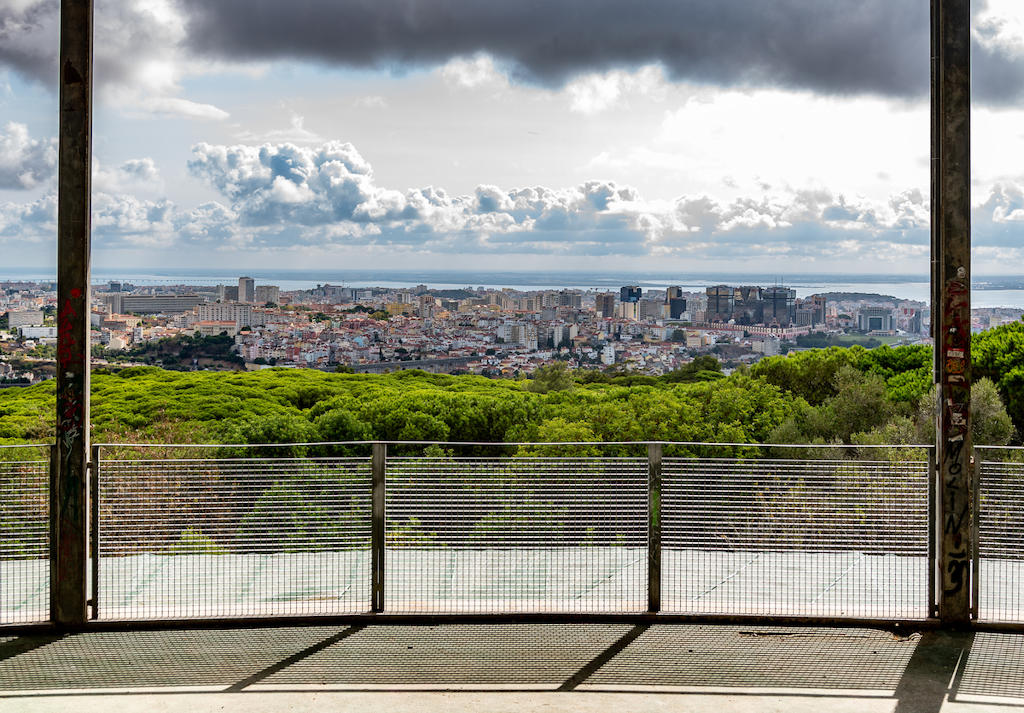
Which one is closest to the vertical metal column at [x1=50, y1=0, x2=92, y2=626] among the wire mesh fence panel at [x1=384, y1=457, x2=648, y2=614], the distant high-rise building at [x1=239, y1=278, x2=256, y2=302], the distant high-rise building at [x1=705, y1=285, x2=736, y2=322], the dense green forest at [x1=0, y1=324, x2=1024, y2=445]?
the wire mesh fence panel at [x1=384, y1=457, x2=648, y2=614]

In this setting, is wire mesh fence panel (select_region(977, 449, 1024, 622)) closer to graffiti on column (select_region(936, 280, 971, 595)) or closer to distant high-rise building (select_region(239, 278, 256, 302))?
graffiti on column (select_region(936, 280, 971, 595))

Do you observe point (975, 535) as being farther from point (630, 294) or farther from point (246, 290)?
point (246, 290)

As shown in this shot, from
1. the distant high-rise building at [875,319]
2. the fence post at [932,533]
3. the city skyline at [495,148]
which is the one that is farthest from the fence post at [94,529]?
the distant high-rise building at [875,319]

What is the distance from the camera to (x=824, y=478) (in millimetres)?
5375

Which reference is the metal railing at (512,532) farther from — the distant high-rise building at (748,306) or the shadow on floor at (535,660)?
the distant high-rise building at (748,306)

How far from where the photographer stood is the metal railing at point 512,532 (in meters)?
5.34

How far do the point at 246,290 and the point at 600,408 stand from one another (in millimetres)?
22828

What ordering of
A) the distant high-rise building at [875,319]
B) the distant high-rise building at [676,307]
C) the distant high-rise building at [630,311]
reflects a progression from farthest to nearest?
1. the distant high-rise building at [630,311]
2. the distant high-rise building at [676,307]
3. the distant high-rise building at [875,319]

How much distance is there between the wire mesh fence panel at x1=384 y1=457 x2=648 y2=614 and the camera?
5.39 meters

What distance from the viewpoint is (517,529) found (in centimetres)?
541

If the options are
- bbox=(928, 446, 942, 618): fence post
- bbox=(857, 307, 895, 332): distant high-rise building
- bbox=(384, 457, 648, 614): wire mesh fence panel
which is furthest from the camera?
bbox=(857, 307, 895, 332): distant high-rise building

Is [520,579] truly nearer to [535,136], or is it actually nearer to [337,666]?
[337,666]

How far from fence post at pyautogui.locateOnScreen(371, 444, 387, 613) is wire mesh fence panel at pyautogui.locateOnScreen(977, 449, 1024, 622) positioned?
10.7ft

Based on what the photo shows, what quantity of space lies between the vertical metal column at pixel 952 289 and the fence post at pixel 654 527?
1518 mm
